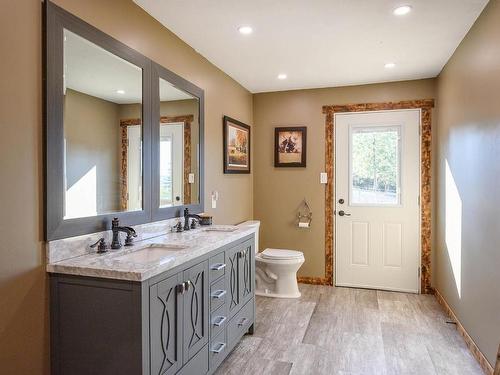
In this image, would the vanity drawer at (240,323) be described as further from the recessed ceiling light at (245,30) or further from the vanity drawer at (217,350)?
the recessed ceiling light at (245,30)

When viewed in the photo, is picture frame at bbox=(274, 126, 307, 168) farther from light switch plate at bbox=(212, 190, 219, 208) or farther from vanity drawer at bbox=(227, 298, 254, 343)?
vanity drawer at bbox=(227, 298, 254, 343)

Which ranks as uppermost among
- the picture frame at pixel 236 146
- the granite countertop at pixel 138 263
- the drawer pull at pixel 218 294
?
the picture frame at pixel 236 146

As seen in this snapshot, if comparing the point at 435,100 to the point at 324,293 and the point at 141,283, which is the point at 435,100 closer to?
the point at 324,293

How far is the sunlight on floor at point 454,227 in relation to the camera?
3.00 metres

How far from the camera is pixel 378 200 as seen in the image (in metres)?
4.17

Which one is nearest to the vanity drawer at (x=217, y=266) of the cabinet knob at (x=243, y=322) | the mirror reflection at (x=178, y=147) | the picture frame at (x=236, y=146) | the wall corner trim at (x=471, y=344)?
the cabinet knob at (x=243, y=322)

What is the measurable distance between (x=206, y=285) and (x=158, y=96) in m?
1.38

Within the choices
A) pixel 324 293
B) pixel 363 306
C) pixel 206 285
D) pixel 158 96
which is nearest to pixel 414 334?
pixel 363 306

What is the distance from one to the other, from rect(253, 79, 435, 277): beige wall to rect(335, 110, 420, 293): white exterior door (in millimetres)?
217

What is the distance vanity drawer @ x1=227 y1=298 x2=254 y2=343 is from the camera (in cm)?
250

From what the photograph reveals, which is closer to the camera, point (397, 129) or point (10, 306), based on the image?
point (10, 306)

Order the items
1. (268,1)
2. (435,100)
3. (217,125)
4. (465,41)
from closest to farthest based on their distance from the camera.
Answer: (268,1) < (465,41) < (217,125) < (435,100)

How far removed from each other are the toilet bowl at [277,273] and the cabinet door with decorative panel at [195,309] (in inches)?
68.3

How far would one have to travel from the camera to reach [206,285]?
2.12 meters
